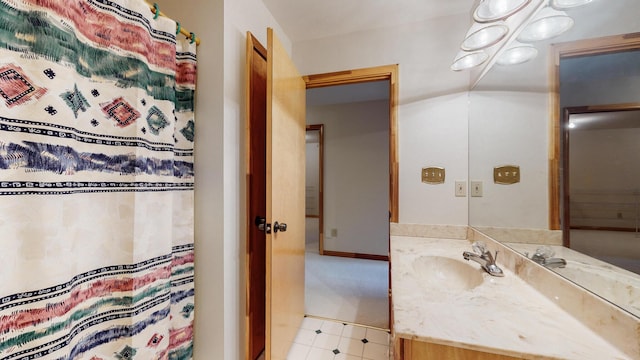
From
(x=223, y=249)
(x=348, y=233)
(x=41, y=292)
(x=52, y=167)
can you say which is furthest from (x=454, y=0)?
(x=348, y=233)

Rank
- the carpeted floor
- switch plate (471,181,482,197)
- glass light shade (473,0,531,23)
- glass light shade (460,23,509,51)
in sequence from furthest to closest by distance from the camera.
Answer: the carpeted floor
switch plate (471,181,482,197)
glass light shade (460,23,509,51)
glass light shade (473,0,531,23)

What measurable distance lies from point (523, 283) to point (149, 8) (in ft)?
6.31

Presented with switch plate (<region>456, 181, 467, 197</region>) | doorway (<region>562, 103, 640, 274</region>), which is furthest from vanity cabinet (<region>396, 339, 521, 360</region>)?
switch plate (<region>456, 181, 467, 197</region>)

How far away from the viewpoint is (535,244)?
100cm

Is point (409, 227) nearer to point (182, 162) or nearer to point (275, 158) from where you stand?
point (275, 158)

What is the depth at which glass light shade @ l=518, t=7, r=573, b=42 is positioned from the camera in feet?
2.89

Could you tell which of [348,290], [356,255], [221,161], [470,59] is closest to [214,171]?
[221,161]

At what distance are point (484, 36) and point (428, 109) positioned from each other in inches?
20.1

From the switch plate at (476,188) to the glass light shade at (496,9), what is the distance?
2.97ft

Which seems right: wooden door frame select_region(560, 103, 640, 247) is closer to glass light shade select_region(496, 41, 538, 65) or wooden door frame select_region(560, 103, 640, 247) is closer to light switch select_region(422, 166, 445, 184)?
glass light shade select_region(496, 41, 538, 65)

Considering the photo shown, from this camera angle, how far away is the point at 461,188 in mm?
1586

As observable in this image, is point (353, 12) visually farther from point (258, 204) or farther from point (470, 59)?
point (258, 204)

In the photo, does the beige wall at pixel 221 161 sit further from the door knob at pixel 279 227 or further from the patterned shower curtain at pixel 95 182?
the door knob at pixel 279 227

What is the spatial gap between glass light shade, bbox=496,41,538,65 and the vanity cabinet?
1.25 metres
